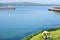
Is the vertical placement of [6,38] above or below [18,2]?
below

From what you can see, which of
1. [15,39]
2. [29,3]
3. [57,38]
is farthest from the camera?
[29,3]

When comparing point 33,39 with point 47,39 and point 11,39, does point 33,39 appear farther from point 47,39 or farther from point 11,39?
point 11,39

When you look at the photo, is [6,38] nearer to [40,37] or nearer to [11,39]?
[11,39]

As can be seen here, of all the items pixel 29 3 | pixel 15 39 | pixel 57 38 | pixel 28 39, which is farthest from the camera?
pixel 29 3

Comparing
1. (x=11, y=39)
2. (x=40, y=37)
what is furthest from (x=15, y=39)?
(x=40, y=37)

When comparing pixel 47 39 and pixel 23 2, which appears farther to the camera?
pixel 23 2

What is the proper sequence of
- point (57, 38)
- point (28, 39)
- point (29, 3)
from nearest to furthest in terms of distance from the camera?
1. point (57, 38)
2. point (28, 39)
3. point (29, 3)

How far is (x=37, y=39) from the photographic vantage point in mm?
5934

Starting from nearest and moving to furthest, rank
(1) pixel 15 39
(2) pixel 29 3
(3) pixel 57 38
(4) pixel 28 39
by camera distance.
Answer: (3) pixel 57 38, (4) pixel 28 39, (1) pixel 15 39, (2) pixel 29 3

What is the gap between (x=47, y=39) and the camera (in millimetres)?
5762

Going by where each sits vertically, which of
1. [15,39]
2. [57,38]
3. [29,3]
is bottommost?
[57,38]

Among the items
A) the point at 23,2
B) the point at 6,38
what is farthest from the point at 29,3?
the point at 6,38

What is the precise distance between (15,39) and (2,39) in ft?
1.70

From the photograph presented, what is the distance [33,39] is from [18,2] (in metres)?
48.2
